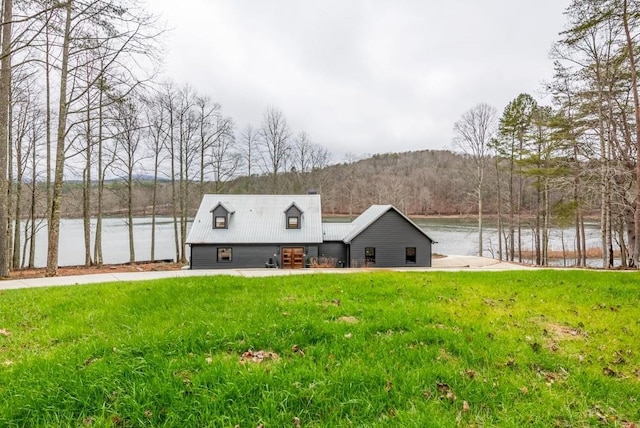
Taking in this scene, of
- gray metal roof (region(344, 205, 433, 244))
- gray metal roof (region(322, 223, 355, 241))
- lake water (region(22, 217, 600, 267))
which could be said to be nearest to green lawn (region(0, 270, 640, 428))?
gray metal roof (region(344, 205, 433, 244))

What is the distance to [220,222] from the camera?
18.8m

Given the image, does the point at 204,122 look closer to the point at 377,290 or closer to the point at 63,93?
the point at 63,93

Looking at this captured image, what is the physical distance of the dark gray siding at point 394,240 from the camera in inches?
753

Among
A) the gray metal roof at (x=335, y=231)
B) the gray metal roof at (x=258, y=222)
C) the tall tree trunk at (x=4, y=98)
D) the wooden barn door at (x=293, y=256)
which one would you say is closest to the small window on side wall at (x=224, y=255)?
the gray metal roof at (x=258, y=222)

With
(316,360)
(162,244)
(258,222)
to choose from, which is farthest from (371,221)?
(162,244)

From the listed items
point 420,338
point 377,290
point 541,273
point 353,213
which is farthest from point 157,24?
point 353,213

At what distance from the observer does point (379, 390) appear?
283 centimetres

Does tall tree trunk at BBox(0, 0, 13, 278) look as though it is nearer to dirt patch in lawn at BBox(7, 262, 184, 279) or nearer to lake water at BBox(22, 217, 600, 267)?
dirt patch in lawn at BBox(7, 262, 184, 279)

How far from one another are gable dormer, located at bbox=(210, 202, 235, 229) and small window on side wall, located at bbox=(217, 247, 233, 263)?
131cm

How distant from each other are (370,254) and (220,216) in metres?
8.85

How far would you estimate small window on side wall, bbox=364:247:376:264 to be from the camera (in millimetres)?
19062

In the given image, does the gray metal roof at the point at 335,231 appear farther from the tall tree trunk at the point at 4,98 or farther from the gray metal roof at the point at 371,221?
the tall tree trunk at the point at 4,98

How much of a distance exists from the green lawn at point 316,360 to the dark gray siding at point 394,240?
42.7ft

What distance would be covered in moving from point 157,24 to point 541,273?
39.9 ft
